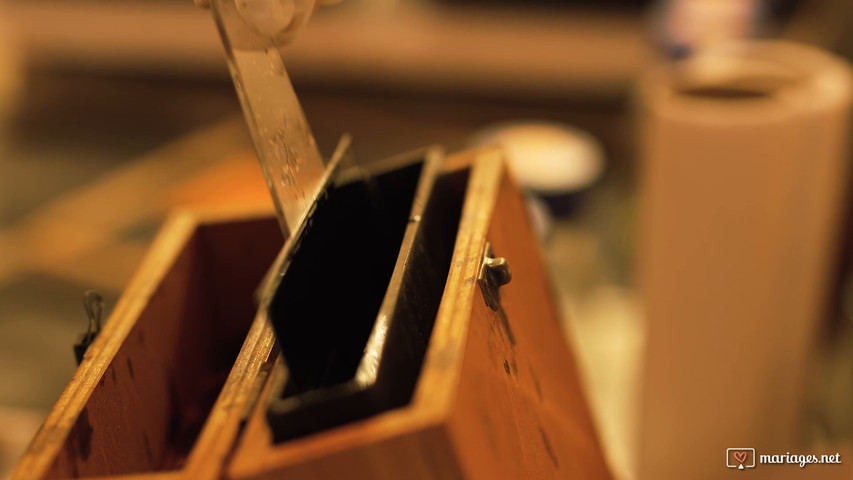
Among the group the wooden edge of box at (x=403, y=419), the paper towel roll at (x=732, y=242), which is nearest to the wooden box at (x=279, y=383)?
the wooden edge of box at (x=403, y=419)

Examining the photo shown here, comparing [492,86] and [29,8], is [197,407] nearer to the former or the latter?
[492,86]

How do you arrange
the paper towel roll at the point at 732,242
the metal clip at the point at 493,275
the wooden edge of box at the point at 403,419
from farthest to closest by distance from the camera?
the paper towel roll at the point at 732,242 → the metal clip at the point at 493,275 → the wooden edge of box at the point at 403,419

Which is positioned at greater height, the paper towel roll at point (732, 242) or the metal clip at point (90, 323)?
the metal clip at point (90, 323)

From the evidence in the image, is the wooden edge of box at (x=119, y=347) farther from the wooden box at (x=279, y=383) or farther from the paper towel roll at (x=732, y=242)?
the paper towel roll at (x=732, y=242)

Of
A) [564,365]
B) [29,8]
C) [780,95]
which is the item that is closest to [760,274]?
[780,95]

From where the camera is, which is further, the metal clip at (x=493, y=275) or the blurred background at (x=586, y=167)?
the blurred background at (x=586, y=167)

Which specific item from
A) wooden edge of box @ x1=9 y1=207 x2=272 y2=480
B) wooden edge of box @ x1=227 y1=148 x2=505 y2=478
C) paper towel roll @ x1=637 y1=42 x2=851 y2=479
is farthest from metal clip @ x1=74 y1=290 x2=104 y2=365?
paper towel roll @ x1=637 y1=42 x2=851 y2=479

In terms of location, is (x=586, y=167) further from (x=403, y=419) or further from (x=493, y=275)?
(x=403, y=419)
